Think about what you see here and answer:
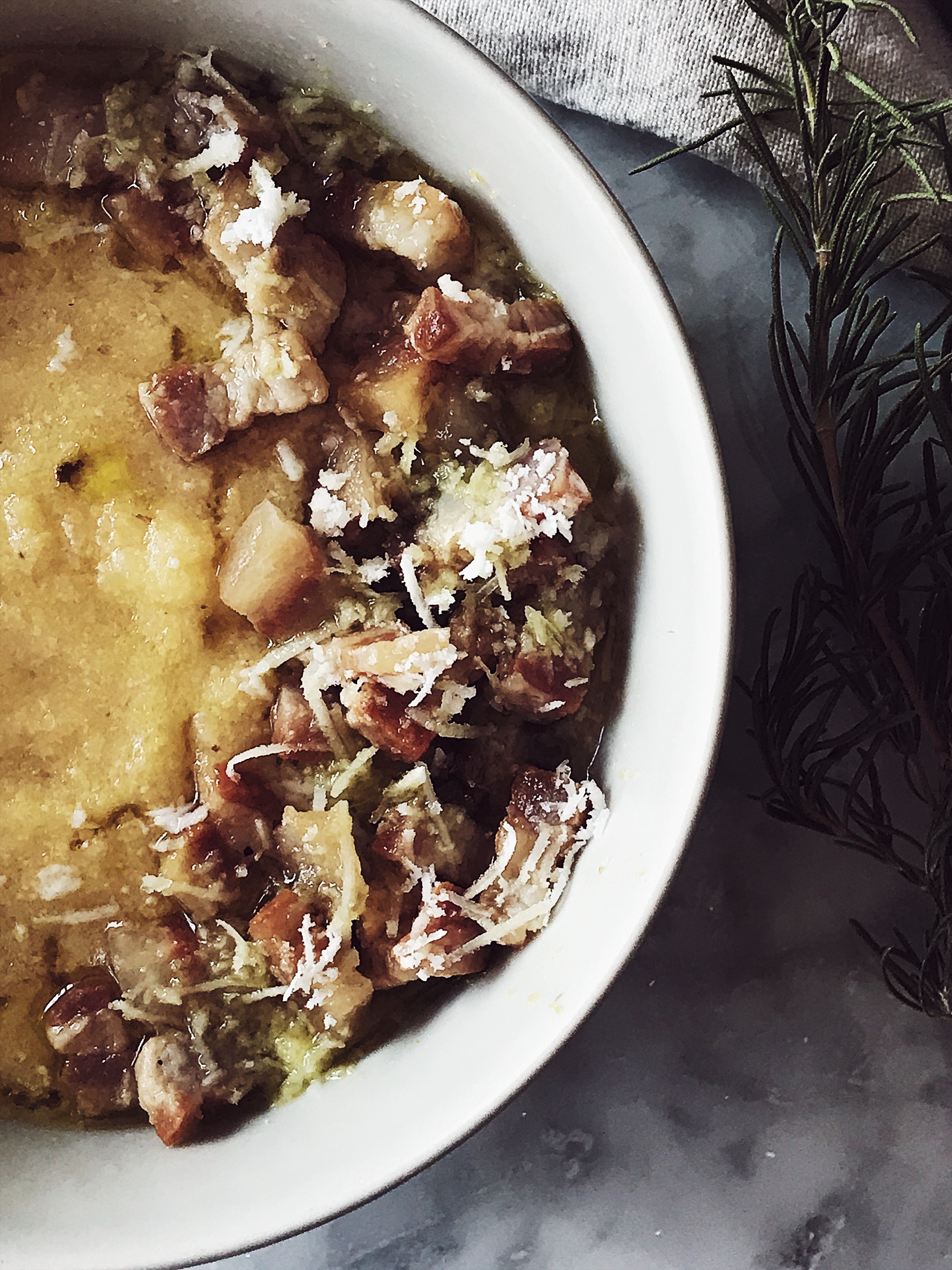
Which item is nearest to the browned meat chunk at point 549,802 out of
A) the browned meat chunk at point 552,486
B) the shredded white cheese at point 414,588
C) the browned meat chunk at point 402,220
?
the shredded white cheese at point 414,588

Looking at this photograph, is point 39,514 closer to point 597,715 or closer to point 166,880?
point 166,880

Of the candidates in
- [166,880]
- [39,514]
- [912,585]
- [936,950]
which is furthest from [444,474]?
[936,950]

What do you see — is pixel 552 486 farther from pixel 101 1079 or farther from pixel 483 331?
pixel 101 1079

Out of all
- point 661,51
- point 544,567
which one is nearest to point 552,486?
point 544,567

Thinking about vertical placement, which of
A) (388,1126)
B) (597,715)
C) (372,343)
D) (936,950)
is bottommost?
(388,1126)

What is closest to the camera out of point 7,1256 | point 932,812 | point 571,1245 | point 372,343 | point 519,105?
point 519,105

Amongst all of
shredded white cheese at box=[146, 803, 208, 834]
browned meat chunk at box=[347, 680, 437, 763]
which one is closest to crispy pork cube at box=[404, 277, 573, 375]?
browned meat chunk at box=[347, 680, 437, 763]
